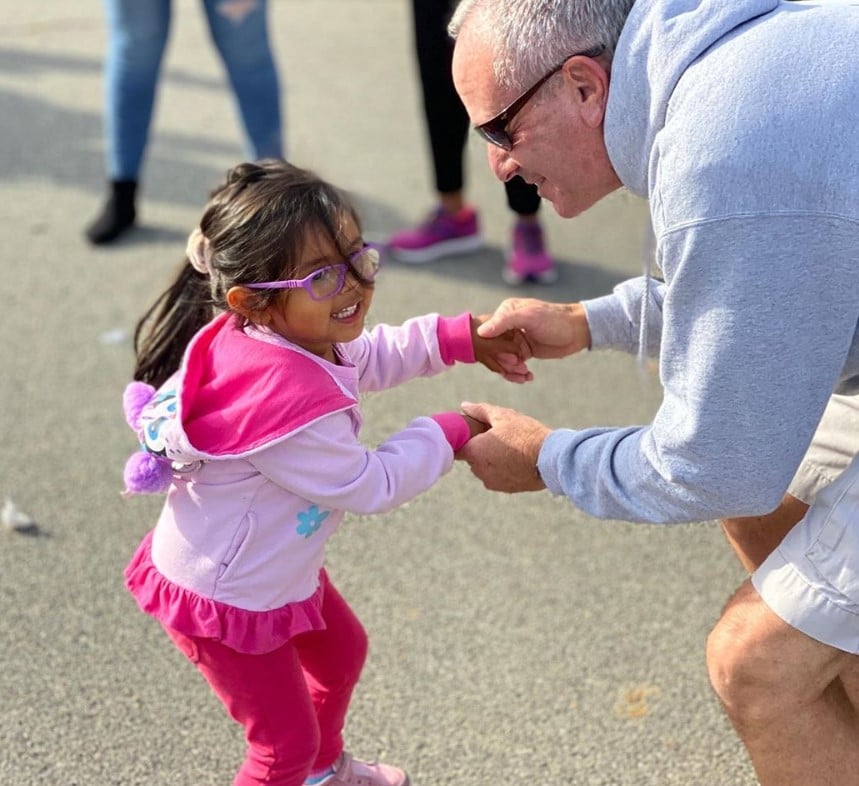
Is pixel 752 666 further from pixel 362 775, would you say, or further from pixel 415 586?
pixel 415 586

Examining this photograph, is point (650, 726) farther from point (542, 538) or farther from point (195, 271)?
point (195, 271)

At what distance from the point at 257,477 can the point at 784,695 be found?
0.88 meters

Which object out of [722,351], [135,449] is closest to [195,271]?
[722,351]

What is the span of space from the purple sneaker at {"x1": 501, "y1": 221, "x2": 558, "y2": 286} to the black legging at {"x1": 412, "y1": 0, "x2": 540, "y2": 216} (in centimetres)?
8

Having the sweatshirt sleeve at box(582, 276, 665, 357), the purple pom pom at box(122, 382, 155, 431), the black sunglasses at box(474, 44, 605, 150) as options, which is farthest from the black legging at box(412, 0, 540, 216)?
the purple pom pom at box(122, 382, 155, 431)

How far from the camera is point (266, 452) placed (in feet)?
5.90

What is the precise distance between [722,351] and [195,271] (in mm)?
949

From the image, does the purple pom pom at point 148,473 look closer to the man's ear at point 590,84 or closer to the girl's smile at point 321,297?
the girl's smile at point 321,297

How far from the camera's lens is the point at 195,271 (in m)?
2.11

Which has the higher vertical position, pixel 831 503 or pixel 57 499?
pixel 831 503

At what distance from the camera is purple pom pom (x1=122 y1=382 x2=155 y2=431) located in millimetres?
1990

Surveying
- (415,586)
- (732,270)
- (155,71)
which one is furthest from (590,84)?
(155,71)

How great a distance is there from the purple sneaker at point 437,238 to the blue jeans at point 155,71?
1.91 feet

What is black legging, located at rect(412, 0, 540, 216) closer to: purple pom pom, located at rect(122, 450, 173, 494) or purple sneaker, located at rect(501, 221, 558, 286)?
purple sneaker, located at rect(501, 221, 558, 286)
